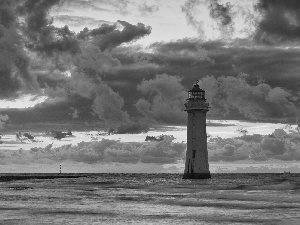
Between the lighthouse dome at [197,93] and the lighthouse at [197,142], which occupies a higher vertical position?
→ the lighthouse dome at [197,93]

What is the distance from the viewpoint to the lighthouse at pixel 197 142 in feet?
300

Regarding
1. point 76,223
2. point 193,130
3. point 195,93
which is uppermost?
point 195,93

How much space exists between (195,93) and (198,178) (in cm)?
1461

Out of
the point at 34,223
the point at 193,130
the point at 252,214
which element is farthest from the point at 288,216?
the point at 193,130

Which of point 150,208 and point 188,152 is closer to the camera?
point 150,208

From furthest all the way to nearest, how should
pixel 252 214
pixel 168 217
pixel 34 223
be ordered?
pixel 252 214 < pixel 168 217 < pixel 34 223

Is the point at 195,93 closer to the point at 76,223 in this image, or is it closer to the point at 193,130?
the point at 193,130

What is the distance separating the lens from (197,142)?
91.4 m

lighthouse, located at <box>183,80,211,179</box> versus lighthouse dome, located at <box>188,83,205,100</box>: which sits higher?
lighthouse dome, located at <box>188,83,205,100</box>

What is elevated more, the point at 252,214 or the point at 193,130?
the point at 193,130

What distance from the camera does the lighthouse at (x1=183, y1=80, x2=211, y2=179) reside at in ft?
300

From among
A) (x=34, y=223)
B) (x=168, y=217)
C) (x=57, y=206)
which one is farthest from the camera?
(x=57, y=206)

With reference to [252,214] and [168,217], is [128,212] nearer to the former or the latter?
[168,217]

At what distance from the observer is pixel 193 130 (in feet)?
302
